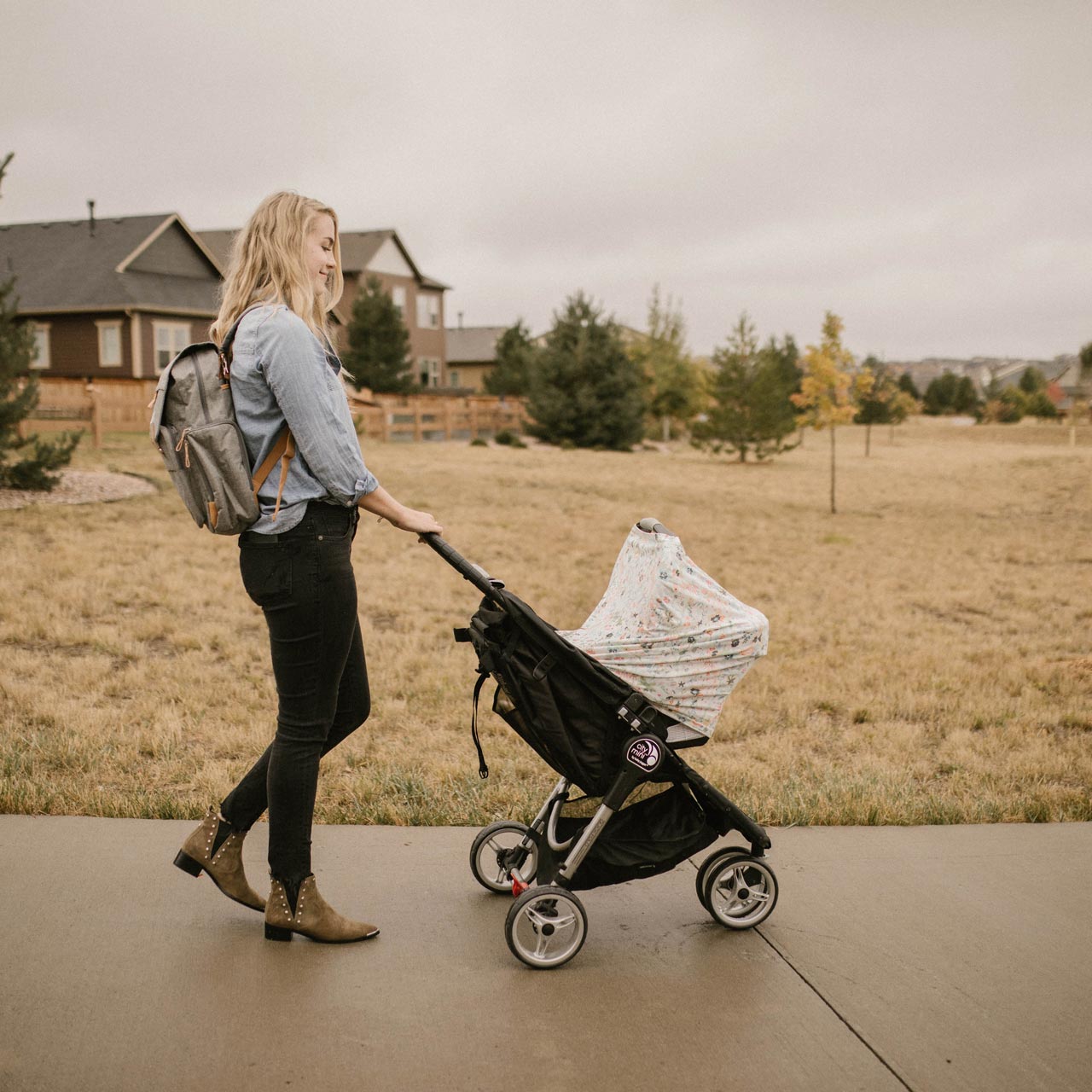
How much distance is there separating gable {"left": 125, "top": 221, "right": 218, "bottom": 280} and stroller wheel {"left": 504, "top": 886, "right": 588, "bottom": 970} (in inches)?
1408

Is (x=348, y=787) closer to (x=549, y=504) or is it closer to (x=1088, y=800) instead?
(x=1088, y=800)

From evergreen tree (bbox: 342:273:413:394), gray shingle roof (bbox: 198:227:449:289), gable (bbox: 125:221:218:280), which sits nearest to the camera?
gable (bbox: 125:221:218:280)

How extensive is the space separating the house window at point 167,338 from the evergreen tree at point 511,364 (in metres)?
15.6

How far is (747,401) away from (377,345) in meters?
16.6

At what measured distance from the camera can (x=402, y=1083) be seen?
8.29 ft

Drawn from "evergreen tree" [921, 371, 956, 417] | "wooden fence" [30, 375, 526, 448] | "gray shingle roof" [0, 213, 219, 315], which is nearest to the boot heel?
"wooden fence" [30, 375, 526, 448]

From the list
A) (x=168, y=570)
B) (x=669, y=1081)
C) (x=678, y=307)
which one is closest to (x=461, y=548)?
(x=168, y=570)

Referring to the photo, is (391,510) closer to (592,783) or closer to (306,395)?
(306,395)

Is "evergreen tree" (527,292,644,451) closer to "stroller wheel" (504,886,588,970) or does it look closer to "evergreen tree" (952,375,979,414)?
"stroller wheel" (504,886,588,970)

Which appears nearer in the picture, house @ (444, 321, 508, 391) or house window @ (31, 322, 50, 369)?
house window @ (31, 322, 50, 369)

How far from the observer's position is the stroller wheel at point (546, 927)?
3.10m

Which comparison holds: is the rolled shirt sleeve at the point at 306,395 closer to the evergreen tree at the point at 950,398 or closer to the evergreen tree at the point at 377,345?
the evergreen tree at the point at 377,345

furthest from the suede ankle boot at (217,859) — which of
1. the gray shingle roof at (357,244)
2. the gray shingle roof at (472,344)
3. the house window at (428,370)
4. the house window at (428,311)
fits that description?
the gray shingle roof at (472,344)

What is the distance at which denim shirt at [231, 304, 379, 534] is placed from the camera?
2922 mm
